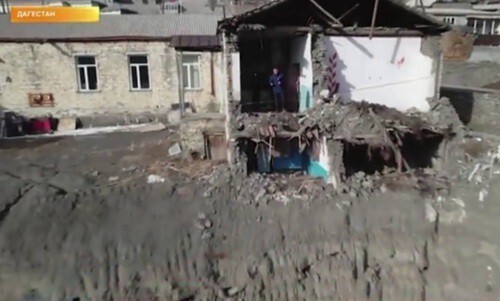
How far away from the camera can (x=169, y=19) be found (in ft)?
74.0

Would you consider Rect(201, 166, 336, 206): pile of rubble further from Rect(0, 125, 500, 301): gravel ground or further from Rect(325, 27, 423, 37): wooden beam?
Rect(325, 27, 423, 37): wooden beam

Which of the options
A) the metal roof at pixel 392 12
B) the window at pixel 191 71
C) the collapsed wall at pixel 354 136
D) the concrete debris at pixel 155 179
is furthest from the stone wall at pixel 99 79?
the collapsed wall at pixel 354 136

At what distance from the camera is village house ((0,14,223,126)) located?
20.6m

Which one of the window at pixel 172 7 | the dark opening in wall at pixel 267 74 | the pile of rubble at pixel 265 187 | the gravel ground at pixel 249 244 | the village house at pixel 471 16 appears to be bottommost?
the gravel ground at pixel 249 244

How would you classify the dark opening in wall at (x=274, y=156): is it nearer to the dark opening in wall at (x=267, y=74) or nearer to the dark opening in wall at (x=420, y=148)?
the dark opening in wall at (x=267, y=74)

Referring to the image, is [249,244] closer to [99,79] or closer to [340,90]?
[340,90]

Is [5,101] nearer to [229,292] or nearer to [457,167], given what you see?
[229,292]

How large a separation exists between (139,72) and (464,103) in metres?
14.8

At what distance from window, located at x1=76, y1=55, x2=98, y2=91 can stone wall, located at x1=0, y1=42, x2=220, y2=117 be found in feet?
0.80

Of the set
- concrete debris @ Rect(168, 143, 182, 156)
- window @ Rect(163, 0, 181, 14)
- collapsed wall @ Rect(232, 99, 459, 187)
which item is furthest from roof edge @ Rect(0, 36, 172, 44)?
collapsed wall @ Rect(232, 99, 459, 187)

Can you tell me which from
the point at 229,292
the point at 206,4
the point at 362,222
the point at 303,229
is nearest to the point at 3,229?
the point at 229,292

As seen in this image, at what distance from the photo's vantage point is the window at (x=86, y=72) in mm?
21094

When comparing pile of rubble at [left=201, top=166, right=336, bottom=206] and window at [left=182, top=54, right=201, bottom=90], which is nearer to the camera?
pile of rubble at [left=201, top=166, right=336, bottom=206]

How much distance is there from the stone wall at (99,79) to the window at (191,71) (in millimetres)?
317
